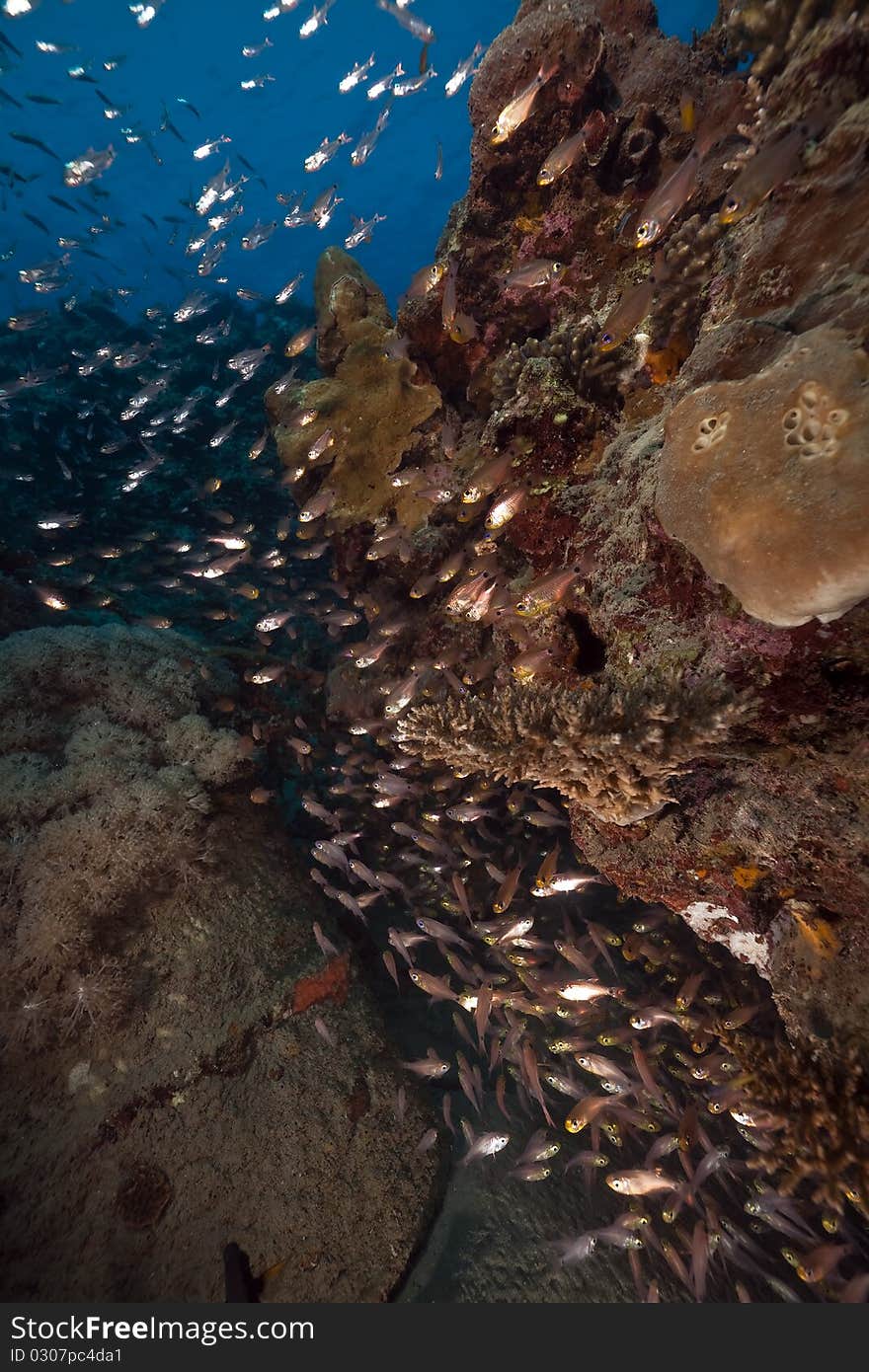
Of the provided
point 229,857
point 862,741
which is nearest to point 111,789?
point 229,857

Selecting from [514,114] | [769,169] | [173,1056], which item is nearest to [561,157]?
[514,114]

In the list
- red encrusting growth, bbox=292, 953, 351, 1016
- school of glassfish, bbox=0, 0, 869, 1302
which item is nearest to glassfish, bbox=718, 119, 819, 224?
school of glassfish, bbox=0, 0, 869, 1302

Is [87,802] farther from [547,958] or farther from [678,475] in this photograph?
[678,475]

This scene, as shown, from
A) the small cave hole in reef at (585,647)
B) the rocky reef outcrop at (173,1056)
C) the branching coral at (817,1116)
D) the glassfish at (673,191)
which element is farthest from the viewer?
the small cave hole in reef at (585,647)

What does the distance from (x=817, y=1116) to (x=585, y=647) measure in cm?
376

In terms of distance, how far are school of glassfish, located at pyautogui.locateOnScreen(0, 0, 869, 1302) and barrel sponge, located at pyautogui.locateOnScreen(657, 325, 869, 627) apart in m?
1.39

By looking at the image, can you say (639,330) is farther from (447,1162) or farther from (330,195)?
(447,1162)

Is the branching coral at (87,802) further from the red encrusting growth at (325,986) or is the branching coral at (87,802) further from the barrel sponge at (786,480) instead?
the barrel sponge at (786,480)

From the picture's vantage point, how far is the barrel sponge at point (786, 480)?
2.67 metres

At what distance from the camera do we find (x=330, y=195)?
29.5 ft

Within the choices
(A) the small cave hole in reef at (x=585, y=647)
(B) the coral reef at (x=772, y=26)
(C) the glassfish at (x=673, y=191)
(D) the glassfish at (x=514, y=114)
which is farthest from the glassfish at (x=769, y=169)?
(A) the small cave hole in reef at (x=585, y=647)

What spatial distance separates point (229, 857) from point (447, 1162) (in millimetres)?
3394

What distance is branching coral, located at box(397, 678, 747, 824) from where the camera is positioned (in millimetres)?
3617

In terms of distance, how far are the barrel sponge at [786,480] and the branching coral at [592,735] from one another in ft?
2.60
